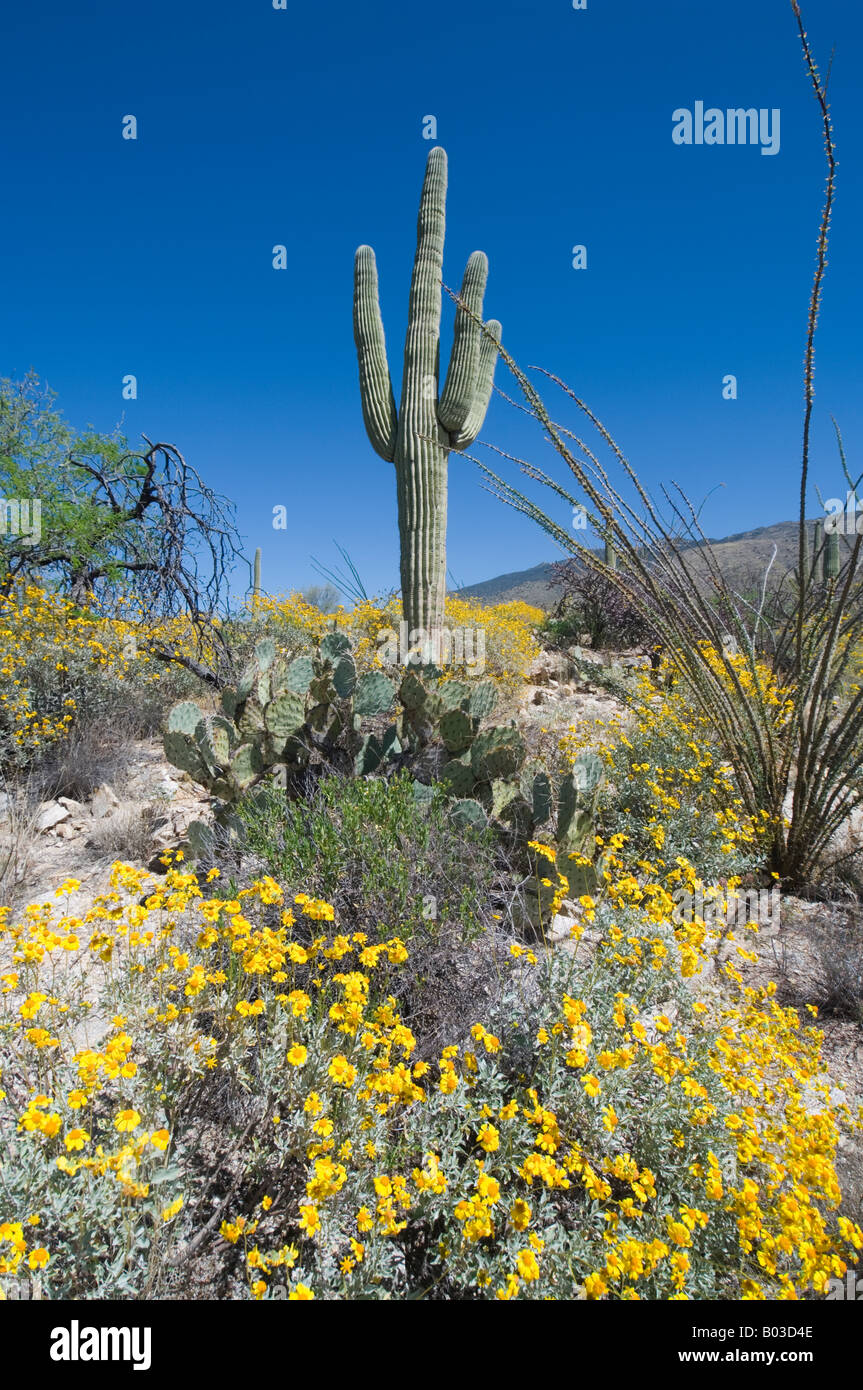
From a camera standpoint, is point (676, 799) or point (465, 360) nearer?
point (676, 799)

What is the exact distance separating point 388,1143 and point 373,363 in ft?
23.5

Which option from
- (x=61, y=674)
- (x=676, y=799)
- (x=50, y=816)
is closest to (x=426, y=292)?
(x=61, y=674)

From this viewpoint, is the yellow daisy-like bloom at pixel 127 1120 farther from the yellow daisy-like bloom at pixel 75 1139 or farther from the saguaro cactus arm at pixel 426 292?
the saguaro cactus arm at pixel 426 292

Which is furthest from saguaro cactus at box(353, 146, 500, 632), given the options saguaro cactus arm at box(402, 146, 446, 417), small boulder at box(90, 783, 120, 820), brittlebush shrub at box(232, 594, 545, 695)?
small boulder at box(90, 783, 120, 820)

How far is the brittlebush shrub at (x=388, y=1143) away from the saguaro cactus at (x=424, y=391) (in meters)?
5.06

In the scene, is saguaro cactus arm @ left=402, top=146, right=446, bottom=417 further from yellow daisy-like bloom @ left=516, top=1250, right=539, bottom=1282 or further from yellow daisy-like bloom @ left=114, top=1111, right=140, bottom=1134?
yellow daisy-like bloom @ left=516, top=1250, right=539, bottom=1282

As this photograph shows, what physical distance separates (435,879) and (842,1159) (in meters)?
1.40

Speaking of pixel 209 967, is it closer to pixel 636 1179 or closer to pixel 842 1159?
pixel 636 1179

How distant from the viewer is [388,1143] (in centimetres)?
145

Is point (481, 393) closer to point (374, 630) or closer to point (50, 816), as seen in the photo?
point (374, 630)

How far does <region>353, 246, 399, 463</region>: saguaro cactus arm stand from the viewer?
6734 mm

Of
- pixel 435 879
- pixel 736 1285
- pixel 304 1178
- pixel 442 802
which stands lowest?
pixel 736 1285

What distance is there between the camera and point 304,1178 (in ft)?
4.83
